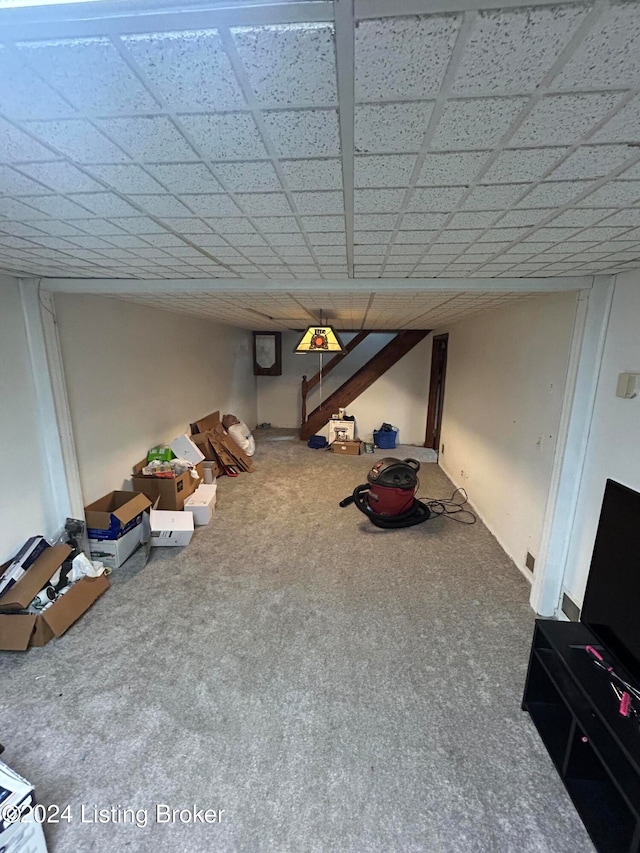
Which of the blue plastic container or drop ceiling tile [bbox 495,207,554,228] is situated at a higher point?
drop ceiling tile [bbox 495,207,554,228]

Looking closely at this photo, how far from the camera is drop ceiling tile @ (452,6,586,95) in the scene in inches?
20.4

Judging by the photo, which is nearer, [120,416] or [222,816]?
[222,816]

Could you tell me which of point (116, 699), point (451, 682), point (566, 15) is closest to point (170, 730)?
point (116, 699)

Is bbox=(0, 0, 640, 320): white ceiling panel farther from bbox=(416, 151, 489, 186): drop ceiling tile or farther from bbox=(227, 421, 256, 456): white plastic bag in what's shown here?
A: bbox=(227, 421, 256, 456): white plastic bag

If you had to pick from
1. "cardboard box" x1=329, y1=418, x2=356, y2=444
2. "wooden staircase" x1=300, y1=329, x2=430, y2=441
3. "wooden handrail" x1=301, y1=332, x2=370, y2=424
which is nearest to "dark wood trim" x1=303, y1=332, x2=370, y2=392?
"wooden handrail" x1=301, y1=332, x2=370, y2=424

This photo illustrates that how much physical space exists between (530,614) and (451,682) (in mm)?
889

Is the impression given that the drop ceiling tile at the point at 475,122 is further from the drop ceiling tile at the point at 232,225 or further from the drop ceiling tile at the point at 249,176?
the drop ceiling tile at the point at 232,225

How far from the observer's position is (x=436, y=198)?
1121mm

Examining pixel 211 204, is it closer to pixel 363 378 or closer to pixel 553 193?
pixel 553 193

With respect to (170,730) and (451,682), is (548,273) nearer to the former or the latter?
(451,682)

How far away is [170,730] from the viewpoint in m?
1.63

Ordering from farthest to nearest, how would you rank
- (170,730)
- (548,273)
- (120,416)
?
(120,416) → (548,273) → (170,730)

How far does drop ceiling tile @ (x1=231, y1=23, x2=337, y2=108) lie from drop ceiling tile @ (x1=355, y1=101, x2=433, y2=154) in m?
0.09

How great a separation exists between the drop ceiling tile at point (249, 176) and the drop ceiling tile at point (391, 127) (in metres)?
0.28
